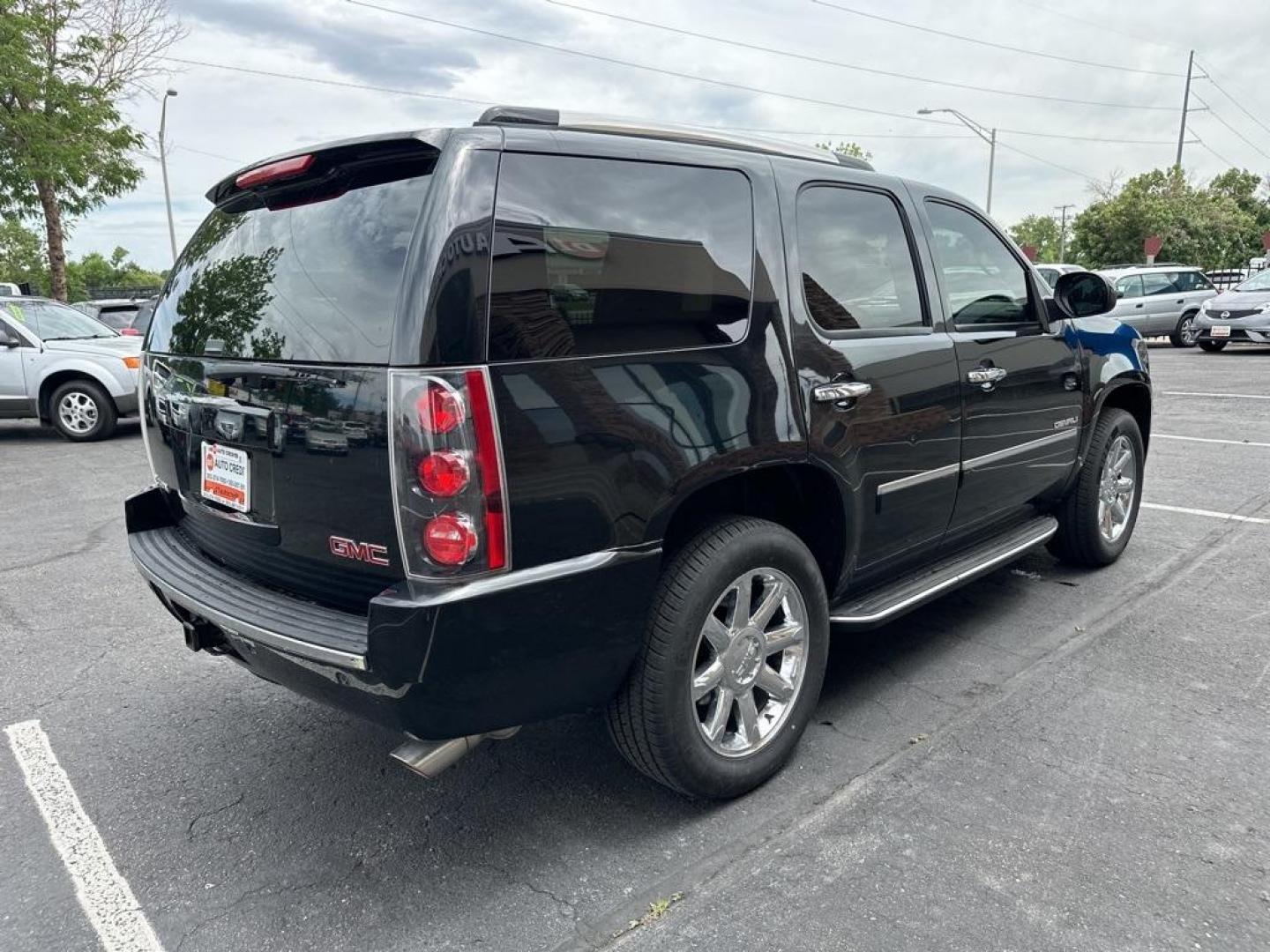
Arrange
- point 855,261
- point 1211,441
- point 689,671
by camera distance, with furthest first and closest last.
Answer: point 1211,441
point 855,261
point 689,671

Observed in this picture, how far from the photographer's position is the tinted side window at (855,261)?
3055mm

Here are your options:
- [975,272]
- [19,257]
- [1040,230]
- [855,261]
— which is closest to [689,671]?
[855,261]

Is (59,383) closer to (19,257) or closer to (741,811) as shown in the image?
(741,811)

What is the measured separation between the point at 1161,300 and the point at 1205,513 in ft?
50.1

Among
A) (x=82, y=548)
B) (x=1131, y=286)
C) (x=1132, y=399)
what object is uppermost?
(x=1131, y=286)

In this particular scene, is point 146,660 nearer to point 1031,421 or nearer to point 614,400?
point 614,400

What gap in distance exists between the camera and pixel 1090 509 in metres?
4.66

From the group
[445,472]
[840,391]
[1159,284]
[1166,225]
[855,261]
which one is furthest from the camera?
[1166,225]

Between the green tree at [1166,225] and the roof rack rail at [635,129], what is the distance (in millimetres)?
39481

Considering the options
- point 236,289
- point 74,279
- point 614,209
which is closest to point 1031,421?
point 614,209

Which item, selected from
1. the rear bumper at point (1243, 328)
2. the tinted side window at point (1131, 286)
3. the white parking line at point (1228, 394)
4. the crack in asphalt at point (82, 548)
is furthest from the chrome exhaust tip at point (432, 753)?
the tinted side window at point (1131, 286)

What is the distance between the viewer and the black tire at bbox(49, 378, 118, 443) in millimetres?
9844

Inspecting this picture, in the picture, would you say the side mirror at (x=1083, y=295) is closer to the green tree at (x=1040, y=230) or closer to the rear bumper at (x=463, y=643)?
the rear bumper at (x=463, y=643)

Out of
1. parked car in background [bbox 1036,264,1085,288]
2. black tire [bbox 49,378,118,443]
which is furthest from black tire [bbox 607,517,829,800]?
black tire [bbox 49,378,118,443]
